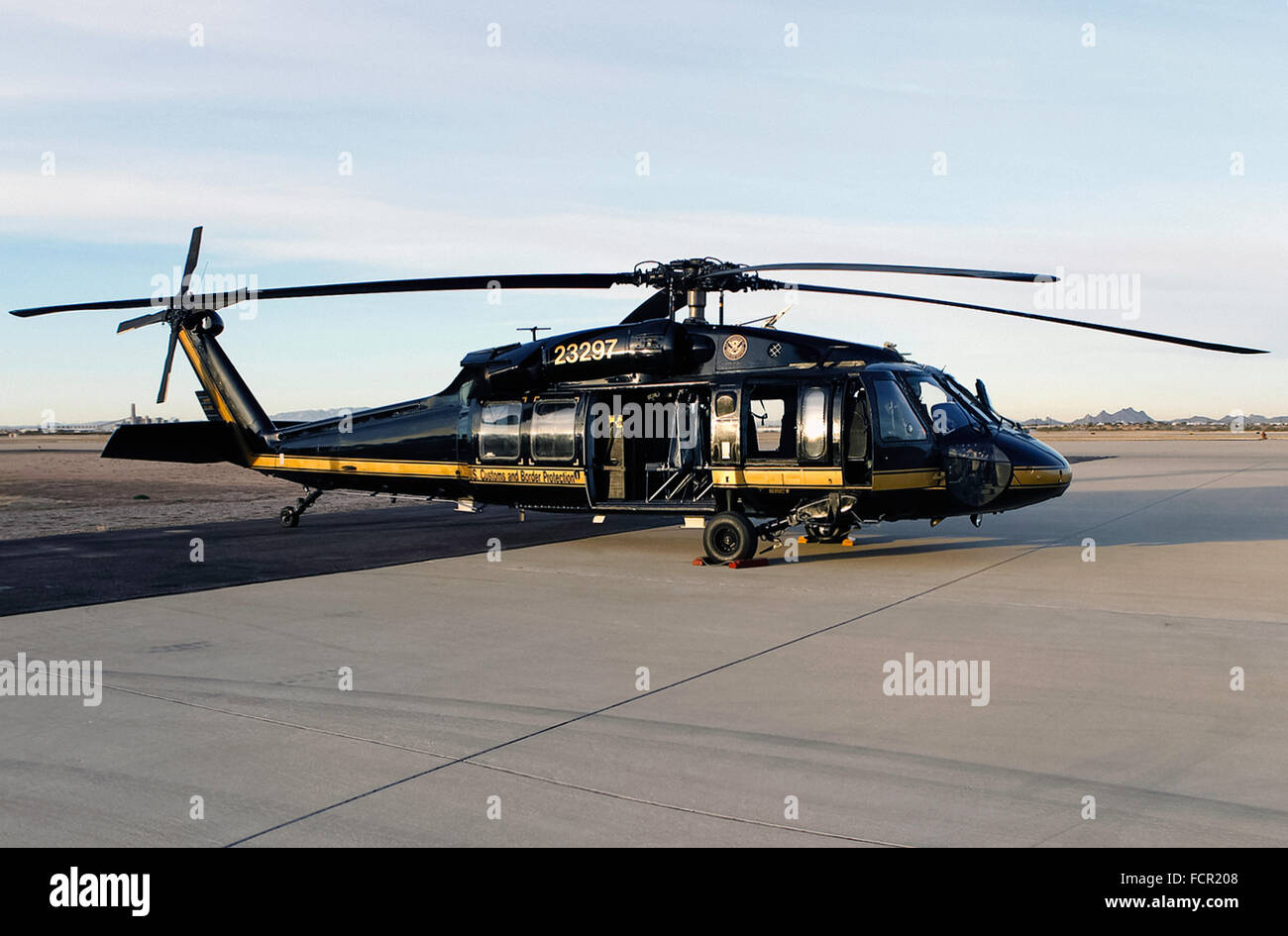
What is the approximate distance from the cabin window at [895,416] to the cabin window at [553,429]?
438 cm

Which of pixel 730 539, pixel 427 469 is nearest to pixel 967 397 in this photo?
pixel 730 539

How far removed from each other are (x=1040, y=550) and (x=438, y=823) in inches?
454

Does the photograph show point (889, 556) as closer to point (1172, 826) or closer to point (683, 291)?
point (683, 291)

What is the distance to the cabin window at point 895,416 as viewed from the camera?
504 inches

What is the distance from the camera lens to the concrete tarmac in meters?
4.77

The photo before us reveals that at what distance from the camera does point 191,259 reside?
56.5ft

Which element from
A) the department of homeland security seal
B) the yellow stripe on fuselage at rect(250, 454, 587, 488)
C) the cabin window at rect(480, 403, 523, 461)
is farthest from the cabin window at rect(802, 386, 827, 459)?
the cabin window at rect(480, 403, 523, 461)

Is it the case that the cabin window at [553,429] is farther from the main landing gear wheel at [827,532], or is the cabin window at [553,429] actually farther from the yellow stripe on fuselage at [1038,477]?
the yellow stripe on fuselage at [1038,477]

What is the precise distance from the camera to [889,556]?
14.0 metres

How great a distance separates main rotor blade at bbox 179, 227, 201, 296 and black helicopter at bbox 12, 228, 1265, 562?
0.99m

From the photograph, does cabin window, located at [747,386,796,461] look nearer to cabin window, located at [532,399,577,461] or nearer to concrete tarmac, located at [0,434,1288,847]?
concrete tarmac, located at [0,434,1288,847]

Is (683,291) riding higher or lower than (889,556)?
higher

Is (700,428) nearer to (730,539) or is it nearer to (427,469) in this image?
(730,539)
